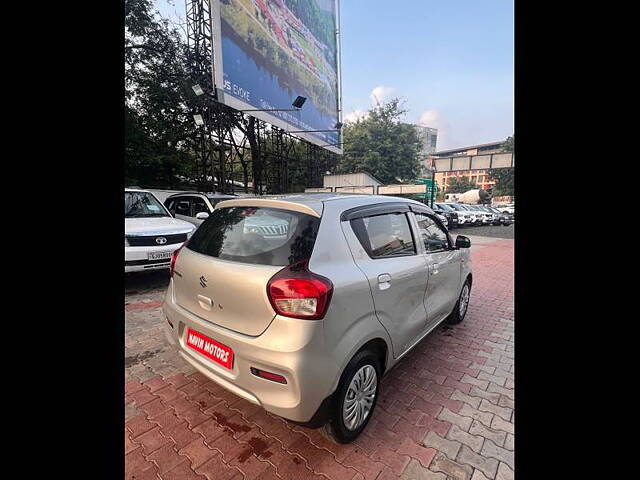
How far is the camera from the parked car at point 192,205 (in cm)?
696

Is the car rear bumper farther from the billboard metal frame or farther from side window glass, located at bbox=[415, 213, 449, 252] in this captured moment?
the billboard metal frame

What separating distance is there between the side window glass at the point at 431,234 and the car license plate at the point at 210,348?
1.90 meters

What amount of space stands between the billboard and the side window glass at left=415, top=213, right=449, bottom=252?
8437mm

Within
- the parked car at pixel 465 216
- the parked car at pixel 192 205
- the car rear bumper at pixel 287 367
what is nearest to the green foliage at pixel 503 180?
the parked car at pixel 465 216

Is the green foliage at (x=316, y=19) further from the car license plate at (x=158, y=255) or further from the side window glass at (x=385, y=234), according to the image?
the side window glass at (x=385, y=234)

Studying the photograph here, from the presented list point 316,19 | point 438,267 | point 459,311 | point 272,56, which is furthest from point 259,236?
point 316,19

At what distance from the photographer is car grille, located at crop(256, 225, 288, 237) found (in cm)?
199

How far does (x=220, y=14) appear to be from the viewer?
29.6 ft

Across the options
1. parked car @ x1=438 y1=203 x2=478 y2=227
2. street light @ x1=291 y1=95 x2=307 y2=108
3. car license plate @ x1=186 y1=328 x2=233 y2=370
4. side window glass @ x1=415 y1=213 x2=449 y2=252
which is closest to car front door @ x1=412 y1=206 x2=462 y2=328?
side window glass @ x1=415 y1=213 x2=449 y2=252

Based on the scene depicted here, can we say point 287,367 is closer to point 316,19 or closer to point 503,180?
point 316,19

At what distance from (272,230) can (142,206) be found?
4.98 m

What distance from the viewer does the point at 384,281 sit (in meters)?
2.11
